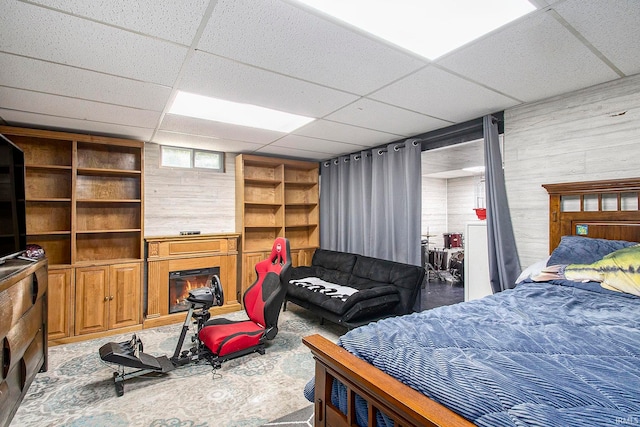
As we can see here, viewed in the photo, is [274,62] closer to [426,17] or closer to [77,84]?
[426,17]

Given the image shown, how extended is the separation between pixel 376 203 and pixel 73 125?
12.2ft

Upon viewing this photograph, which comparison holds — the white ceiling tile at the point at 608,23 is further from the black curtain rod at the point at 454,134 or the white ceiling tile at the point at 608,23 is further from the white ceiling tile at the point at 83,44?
the white ceiling tile at the point at 83,44

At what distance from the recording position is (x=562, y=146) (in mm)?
2592

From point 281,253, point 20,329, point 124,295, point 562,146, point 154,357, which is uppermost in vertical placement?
point 562,146

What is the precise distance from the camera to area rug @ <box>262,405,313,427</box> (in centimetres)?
205

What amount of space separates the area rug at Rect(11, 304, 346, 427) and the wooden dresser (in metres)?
0.19

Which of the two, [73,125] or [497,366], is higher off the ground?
[73,125]

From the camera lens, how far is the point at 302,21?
158 cm

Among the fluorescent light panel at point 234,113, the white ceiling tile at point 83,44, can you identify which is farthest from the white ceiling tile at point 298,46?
the fluorescent light panel at point 234,113

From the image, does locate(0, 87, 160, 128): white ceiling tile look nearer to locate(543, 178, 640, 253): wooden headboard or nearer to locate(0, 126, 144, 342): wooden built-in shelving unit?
locate(0, 126, 144, 342): wooden built-in shelving unit

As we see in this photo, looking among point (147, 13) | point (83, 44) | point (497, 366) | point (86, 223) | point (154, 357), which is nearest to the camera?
point (497, 366)

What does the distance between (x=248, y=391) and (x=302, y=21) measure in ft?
8.53

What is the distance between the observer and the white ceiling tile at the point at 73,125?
3.07 metres

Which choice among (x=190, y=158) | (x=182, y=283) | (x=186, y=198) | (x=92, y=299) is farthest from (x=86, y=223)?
(x=190, y=158)
